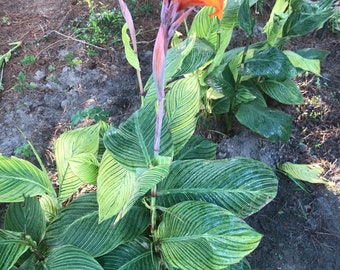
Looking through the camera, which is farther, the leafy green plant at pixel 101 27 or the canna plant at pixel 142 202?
the leafy green plant at pixel 101 27

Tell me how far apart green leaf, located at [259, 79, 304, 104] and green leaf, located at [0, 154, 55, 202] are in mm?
1114

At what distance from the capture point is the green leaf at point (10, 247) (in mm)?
1102

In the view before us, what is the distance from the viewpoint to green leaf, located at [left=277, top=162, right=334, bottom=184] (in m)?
1.70

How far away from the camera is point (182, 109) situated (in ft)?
4.19

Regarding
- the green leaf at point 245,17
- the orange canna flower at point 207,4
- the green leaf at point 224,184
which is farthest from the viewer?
the green leaf at point 245,17

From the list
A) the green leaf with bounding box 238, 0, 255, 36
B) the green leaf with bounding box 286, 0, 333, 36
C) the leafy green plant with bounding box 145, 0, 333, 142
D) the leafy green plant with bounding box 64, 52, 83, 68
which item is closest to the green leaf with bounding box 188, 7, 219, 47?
the leafy green plant with bounding box 145, 0, 333, 142

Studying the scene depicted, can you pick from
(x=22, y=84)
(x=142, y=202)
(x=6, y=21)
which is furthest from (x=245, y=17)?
(x=6, y=21)

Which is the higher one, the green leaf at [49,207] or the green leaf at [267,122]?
the green leaf at [49,207]

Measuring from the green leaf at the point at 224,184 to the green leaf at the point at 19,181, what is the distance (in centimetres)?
39

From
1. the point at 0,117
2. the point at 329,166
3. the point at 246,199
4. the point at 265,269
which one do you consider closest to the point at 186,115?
the point at 246,199

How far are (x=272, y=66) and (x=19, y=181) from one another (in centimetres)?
102

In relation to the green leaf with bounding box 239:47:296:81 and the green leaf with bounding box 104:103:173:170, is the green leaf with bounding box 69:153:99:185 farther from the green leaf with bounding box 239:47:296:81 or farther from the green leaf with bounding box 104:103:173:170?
the green leaf with bounding box 239:47:296:81

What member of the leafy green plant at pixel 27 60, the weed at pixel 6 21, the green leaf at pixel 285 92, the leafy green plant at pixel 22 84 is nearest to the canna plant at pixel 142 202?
the green leaf at pixel 285 92

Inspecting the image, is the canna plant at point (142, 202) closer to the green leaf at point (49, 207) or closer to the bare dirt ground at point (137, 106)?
the green leaf at point (49, 207)
